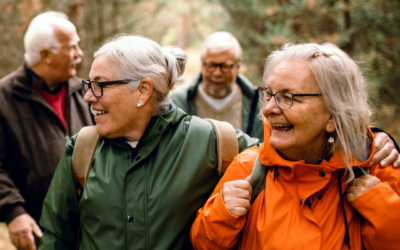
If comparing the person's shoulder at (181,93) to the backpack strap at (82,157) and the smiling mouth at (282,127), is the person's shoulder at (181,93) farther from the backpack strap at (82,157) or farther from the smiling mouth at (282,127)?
the smiling mouth at (282,127)

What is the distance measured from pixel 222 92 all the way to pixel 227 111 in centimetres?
24

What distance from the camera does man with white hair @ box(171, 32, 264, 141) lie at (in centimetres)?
364

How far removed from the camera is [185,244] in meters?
1.93

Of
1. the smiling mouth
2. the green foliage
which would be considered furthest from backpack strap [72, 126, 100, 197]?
the green foliage

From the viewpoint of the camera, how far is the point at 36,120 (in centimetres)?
331

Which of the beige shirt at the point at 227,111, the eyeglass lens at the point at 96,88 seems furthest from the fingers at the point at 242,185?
the beige shirt at the point at 227,111

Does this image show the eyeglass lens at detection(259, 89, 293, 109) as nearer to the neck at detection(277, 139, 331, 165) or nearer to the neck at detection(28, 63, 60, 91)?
the neck at detection(277, 139, 331, 165)

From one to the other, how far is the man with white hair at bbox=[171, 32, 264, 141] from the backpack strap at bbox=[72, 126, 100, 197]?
180cm

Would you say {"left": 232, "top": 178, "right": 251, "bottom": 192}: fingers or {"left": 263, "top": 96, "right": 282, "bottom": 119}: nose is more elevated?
{"left": 263, "top": 96, "right": 282, "bottom": 119}: nose

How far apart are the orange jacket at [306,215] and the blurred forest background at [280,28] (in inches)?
31.2

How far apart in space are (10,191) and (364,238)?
2948 millimetres

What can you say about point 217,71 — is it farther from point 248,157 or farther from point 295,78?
point 295,78

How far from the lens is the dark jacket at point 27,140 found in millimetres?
3166

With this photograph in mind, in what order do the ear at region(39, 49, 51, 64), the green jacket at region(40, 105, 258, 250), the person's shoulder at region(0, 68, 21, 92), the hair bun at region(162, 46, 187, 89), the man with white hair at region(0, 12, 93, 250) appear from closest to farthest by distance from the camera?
the green jacket at region(40, 105, 258, 250) → the hair bun at region(162, 46, 187, 89) → the man with white hair at region(0, 12, 93, 250) → the person's shoulder at region(0, 68, 21, 92) → the ear at region(39, 49, 51, 64)
